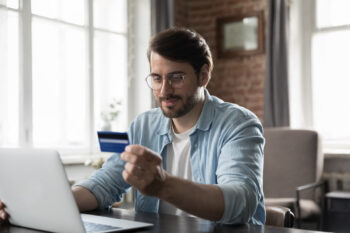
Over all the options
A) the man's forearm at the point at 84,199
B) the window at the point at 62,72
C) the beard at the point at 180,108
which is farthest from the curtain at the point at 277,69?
the man's forearm at the point at 84,199

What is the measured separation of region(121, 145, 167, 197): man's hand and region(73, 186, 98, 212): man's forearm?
608 mm

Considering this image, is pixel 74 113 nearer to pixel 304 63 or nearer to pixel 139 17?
pixel 139 17

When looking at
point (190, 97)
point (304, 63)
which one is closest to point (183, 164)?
point (190, 97)

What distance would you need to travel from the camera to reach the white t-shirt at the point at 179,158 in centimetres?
187

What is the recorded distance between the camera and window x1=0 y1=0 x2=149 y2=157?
11.6ft

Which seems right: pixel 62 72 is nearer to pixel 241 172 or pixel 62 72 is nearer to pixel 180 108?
pixel 180 108

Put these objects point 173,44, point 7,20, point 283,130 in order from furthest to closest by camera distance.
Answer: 1. point 283,130
2. point 7,20
3. point 173,44

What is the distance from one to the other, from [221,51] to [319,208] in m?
2.11

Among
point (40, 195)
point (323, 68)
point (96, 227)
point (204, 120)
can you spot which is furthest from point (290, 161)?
point (40, 195)

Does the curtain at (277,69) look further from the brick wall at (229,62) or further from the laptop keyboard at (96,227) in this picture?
the laptop keyboard at (96,227)

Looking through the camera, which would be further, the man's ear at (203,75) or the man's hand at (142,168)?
the man's ear at (203,75)

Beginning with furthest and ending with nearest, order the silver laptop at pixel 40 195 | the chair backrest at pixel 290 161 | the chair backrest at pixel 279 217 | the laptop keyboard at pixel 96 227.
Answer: the chair backrest at pixel 290 161, the chair backrest at pixel 279 217, the laptop keyboard at pixel 96 227, the silver laptop at pixel 40 195

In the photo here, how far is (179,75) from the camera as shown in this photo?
1.78 meters

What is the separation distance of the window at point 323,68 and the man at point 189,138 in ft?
8.82
